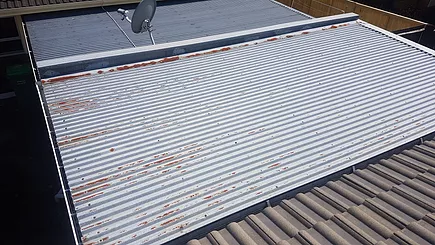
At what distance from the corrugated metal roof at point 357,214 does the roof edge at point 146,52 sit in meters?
3.98

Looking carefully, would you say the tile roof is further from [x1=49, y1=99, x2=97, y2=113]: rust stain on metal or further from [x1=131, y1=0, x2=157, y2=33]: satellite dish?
[x1=49, y1=99, x2=97, y2=113]: rust stain on metal

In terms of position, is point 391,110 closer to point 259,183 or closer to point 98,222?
point 259,183

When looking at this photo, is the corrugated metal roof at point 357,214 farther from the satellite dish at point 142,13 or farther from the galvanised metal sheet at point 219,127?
the satellite dish at point 142,13

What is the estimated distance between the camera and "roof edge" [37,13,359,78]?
234 inches

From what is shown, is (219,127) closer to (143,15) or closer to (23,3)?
(143,15)

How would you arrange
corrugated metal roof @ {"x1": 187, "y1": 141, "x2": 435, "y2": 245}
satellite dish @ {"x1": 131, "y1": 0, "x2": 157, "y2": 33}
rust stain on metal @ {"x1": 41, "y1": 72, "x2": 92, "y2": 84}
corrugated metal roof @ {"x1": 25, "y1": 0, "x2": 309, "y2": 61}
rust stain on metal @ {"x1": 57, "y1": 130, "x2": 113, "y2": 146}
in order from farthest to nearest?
corrugated metal roof @ {"x1": 25, "y1": 0, "x2": 309, "y2": 61} < satellite dish @ {"x1": 131, "y1": 0, "x2": 157, "y2": 33} < rust stain on metal @ {"x1": 41, "y1": 72, "x2": 92, "y2": 84} < rust stain on metal @ {"x1": 57, "y1": 130, "x2": 113, "y2": 146} < corrugated metal roof @ {"x1": 187, "y1": 141, "x2": 435, "y2": 245}

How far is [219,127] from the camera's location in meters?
4.97

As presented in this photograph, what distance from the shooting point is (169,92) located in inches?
223

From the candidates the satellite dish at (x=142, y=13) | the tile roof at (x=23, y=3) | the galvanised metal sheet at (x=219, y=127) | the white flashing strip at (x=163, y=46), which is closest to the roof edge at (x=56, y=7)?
the tile roof at (x=23, y=3)

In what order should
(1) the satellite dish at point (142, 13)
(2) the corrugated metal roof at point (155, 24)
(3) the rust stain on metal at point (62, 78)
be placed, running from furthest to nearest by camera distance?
1. (2) the corrugated metal roof at point (155, 24)
2. (1) the satellite dish at point (142, 13)
3. (3) the rust stain on metal at point (62, 78)

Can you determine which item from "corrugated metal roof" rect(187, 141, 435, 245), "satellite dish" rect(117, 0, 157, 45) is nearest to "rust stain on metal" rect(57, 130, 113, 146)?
"corrugated metal roof" rect(187, 141, 435, 245)

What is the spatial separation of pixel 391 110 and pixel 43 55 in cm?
737

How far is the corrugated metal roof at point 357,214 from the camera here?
3334mm

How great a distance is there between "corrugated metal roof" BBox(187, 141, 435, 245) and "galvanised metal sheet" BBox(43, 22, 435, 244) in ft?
0.81
